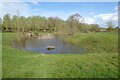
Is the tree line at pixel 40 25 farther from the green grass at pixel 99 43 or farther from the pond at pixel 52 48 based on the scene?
the pond at pixel 52 48

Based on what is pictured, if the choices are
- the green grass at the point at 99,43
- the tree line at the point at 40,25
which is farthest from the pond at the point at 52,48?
the tree line at the point at 40,25

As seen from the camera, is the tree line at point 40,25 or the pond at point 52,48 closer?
the pond at point 52,48

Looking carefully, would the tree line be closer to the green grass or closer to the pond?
the green grass

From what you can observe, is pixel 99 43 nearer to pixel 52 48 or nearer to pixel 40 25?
pixel 52 48

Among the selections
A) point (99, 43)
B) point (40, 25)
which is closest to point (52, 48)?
point (99, 43)

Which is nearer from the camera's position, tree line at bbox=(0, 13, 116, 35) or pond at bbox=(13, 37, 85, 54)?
pond at bbox=(13, 37, 85, 54)

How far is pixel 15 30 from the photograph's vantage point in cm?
6122

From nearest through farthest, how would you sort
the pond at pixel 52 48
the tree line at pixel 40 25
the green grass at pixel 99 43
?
the pond at pixel 52 48 → the green grass at pixel 99 43 → the tree line at pixel 40 25

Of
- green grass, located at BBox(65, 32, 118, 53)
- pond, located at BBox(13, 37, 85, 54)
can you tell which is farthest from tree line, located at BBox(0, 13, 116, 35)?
pond, located at BBox(13, 37, 85, 54)

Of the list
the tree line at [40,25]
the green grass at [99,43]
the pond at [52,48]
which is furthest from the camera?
the tree line at [40,25]

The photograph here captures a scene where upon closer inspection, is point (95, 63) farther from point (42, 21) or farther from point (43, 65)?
point (42, 21)

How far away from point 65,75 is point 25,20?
58.2 meters

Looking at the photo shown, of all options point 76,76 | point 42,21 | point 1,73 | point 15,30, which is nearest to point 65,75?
point 76,76

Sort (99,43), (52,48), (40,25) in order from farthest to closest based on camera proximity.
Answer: (40,25) < (99,43) < (52,48)
